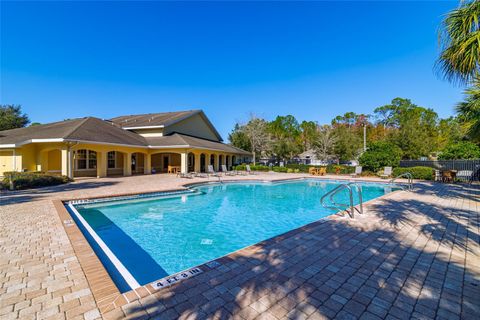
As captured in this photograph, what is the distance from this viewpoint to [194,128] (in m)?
29.5

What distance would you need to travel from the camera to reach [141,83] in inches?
1066

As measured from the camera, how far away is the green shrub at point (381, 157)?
22203 millimetres

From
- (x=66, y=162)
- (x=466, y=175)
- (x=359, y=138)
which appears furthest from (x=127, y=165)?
(x=359, y=138)

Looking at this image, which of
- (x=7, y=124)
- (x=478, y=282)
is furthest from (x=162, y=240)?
(x=7, y=124)

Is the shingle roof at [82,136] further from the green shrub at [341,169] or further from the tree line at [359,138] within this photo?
the green shrub at [341,169]

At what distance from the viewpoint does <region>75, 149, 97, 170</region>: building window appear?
1859 centimetres

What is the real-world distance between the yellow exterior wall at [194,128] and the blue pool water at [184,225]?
15463 mm

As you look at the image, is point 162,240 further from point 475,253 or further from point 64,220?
point 475,253

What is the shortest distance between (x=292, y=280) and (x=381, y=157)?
920 inches

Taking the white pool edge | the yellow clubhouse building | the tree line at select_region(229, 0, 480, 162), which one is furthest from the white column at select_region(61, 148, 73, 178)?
the tree line at select_region(229, 0, 480, 162)

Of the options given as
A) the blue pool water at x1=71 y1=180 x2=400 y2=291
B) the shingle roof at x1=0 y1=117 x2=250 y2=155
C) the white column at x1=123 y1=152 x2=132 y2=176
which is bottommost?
the blue pool water at x1=71 y1=180 x2=400 y2=291

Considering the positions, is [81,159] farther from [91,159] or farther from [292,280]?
[292,280]

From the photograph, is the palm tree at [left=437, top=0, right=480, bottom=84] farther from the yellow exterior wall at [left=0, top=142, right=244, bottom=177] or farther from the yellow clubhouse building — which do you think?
the yellow exterior wall at [left=0, top=142, right=244, bottom=177]

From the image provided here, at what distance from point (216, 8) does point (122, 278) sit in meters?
17.9
